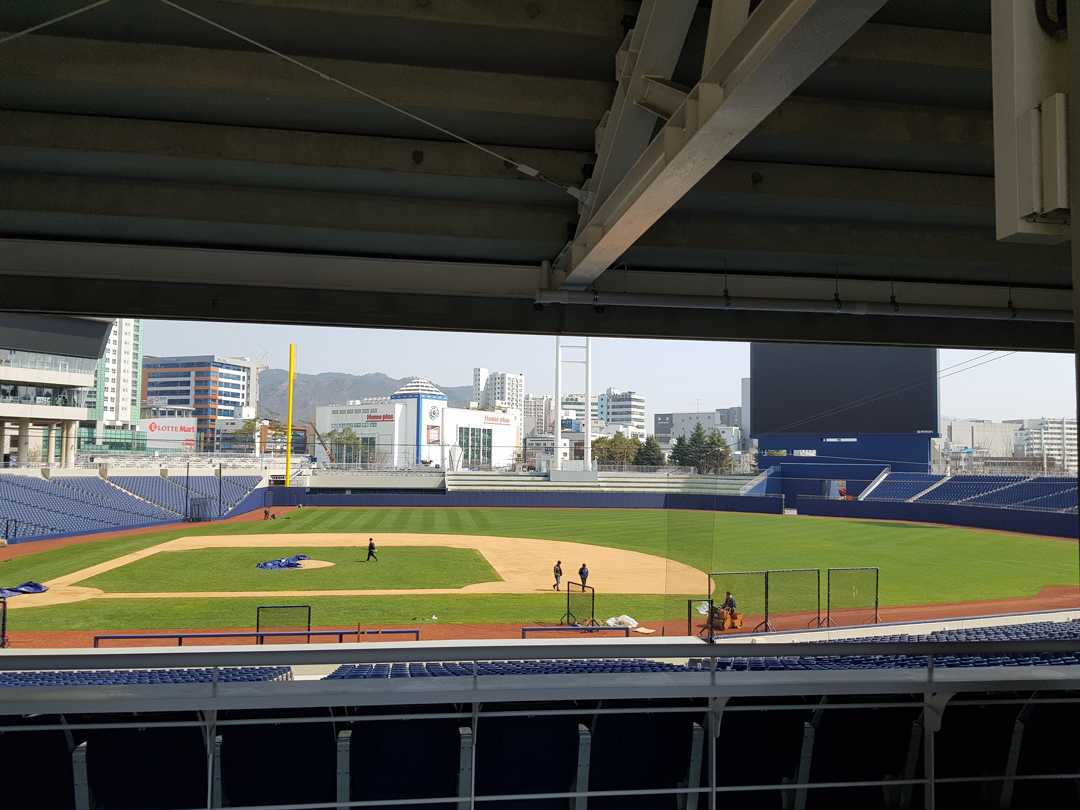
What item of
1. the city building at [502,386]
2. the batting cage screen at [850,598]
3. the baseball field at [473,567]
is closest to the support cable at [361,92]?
the baseball field at [473,567]

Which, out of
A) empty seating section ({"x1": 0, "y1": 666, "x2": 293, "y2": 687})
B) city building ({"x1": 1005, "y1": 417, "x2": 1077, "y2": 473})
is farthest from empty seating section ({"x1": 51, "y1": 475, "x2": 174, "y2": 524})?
city building ({"x1": 1005, "y1": 417, "x2": 1077, "y2": 473})

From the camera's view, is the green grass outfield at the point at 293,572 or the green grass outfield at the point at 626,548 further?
the green grass outfield at the point at 293,572

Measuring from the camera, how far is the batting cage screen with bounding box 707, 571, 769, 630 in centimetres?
1336

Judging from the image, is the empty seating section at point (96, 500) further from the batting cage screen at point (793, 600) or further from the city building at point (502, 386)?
the city building at point (502, 386)

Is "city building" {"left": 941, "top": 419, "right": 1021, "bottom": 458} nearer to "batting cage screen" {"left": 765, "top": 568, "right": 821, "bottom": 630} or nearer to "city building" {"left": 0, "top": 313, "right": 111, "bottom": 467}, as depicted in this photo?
"batting cage screen" {"left": 765, "top": 568, "right": 821, "bottom": 630}

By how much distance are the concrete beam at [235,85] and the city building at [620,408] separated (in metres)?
63.3

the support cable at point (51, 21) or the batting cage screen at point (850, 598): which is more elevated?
the support cable at point (51, 21)

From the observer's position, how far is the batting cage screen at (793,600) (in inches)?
522

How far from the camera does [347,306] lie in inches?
298

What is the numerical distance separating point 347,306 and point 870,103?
4.70 metres

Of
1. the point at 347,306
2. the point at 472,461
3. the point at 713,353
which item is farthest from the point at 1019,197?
the point at 472,461

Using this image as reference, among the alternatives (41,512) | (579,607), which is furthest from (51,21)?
(41,512)

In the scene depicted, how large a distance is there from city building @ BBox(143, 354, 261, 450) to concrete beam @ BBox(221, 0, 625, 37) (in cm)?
3142

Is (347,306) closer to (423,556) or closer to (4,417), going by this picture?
(423,556)
